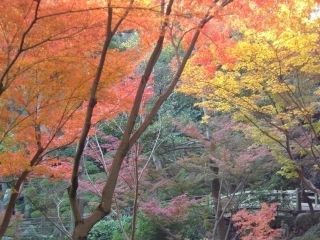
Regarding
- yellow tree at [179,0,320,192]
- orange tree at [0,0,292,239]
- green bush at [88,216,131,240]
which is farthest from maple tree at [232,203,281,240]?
green bush at [88,216,131,240]

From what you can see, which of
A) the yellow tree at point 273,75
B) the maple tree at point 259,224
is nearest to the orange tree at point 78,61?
the yellow tree at point 273,75

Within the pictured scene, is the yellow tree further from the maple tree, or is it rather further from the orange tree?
the maple tree

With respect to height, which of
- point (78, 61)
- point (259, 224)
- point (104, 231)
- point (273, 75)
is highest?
point (273, 75)

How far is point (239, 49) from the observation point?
24.6 feet

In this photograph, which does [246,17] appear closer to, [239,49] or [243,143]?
[239,49]

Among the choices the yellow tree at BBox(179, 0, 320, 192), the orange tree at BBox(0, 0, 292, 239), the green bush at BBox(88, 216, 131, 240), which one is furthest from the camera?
the green bush at BBox(88, 216, 131, 240)

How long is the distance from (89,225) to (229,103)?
4.67 metres

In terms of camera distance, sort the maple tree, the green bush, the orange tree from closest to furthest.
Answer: the orange tree < the maple tree < the green bush

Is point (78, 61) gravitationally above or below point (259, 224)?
above

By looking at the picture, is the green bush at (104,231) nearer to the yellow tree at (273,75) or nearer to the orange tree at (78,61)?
the yellow tree at (273,75)

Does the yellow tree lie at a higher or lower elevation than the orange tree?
higher

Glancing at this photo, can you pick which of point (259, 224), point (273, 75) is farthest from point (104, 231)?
point (273, 75)

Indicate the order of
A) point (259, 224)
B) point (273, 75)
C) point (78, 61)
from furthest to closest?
point (259, 224)
point (273, 75)
point (78, 61)

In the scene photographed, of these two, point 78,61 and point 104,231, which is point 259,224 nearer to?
point 104,231
